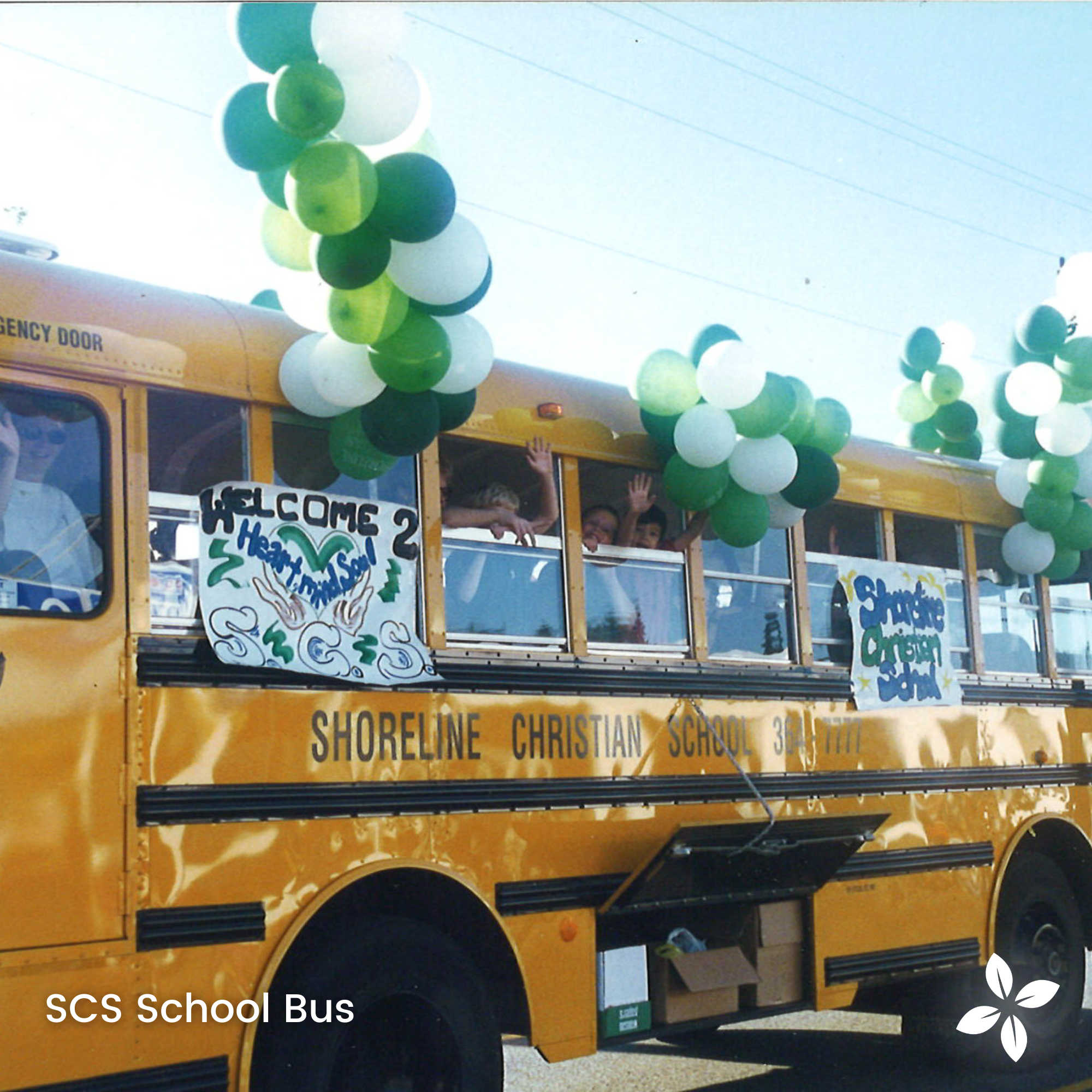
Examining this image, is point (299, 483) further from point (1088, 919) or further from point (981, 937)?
point (1088, 919)

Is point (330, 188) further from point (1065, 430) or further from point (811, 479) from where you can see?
point (1065, 430)

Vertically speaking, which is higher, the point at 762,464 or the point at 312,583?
the point at 762,464

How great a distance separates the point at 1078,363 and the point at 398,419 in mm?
4022

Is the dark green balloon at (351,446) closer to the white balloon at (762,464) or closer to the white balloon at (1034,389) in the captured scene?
the white balloon at (762,464)

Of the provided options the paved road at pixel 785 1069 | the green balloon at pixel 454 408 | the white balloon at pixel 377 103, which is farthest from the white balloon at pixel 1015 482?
the white balloon at pixel 377 103

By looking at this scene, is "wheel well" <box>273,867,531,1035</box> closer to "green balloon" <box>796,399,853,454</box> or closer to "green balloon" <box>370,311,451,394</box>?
"green balloon" <box>370,311,451,394</box>

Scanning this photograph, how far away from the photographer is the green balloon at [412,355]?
4363 mm

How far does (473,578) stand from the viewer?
16.1 ft

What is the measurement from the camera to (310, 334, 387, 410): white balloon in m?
4.36

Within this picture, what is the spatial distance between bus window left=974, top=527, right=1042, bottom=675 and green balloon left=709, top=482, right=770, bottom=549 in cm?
203

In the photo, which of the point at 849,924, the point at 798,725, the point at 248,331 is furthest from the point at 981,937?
the point at 248,331

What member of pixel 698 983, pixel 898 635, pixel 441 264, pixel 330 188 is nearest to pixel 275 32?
pixel 330 188

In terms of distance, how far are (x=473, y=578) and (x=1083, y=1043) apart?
4812mm

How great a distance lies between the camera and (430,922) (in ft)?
15.2
